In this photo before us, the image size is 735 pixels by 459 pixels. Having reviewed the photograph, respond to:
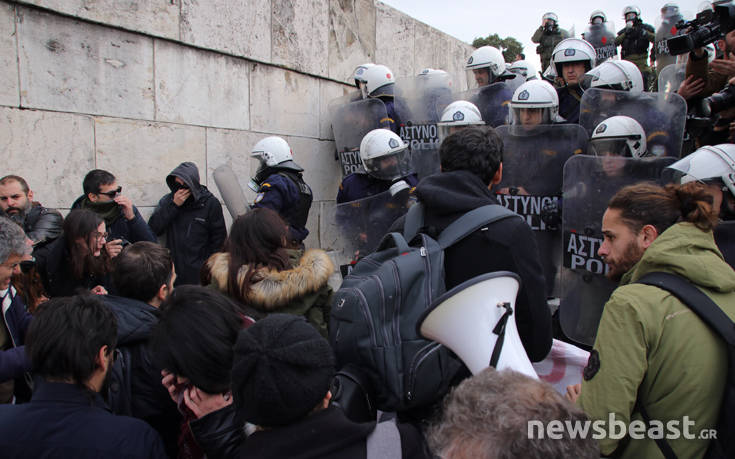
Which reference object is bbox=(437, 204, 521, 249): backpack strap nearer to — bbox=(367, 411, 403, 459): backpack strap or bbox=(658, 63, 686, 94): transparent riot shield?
bbox=(367, 411, 403, 459): backpack strap

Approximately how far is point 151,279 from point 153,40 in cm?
319

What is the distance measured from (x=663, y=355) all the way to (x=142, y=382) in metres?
1.81

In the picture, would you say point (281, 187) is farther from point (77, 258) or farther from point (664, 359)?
point (664, 359)

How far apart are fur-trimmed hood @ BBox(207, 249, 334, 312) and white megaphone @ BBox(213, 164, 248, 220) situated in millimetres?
2669

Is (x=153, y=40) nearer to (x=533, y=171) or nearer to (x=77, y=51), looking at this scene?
(x=77, y=51)

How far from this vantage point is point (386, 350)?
1844mm

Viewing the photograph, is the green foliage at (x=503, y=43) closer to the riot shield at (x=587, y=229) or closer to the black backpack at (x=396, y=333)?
the riot shield at (x=587, y=229)

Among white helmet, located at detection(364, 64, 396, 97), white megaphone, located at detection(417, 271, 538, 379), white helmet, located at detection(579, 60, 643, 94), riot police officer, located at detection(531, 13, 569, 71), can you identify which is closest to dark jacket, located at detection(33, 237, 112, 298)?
white megaphone, located at detection(417, 271, 538, 379)

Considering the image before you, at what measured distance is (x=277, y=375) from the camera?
1.27 m

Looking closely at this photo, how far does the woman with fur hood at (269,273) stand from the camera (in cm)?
230

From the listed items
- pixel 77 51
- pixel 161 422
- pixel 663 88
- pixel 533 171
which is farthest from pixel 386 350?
pixel 663 88

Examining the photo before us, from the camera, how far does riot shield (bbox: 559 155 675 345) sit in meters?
3.09

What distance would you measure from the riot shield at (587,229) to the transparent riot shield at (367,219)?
4.39 feet

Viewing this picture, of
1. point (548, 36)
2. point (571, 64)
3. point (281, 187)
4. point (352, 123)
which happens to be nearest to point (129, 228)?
point (281, 187)
